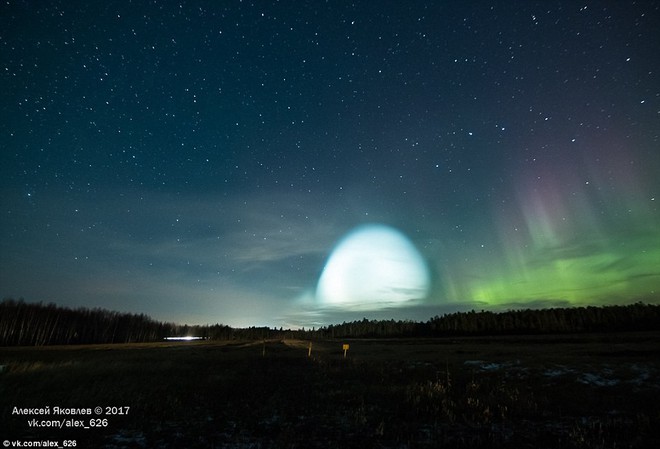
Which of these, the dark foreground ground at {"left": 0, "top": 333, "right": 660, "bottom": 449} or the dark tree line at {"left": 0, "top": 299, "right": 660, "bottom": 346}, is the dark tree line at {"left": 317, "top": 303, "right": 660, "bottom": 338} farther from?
the dark foreground ground at {"left": 0, "top": 333, "right": 660, "bottom": 449}

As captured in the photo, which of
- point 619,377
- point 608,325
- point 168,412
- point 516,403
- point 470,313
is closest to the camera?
point 168,412

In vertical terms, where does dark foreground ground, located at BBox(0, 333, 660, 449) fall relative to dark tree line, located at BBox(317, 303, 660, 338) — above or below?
below

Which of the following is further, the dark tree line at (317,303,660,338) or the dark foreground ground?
the dark tree line at (317,303,660,338)

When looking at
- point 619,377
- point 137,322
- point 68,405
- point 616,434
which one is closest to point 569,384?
point 619,377

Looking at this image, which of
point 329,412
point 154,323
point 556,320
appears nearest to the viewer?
point 329,412

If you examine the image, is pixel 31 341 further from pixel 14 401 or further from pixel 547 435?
pixel 547 435

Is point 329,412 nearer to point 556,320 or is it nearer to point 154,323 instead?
point 556,320

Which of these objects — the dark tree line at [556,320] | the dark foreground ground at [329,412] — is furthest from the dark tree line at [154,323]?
the dark foreground ground at [329,412]

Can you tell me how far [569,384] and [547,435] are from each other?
12.9 m

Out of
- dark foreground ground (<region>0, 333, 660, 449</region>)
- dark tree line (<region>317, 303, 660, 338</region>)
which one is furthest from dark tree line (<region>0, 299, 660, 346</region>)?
dark foreground ground (<region>0, 333, 660, 449</region>)

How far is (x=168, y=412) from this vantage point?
12711mm

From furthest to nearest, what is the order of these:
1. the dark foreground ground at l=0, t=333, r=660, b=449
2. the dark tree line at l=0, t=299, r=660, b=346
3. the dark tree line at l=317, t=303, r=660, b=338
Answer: the dark tree line at l=317, t=303, r=660, b=338 < the dark tree line at l=0, t=299, r=660, b=346 < the dark foreground ground at l=0, t=333, r=660, b=449

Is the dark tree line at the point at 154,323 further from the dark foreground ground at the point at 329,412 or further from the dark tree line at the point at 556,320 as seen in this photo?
the dark foreground ground at the point at 329,412

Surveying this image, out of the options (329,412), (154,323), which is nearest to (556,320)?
(329,412)
